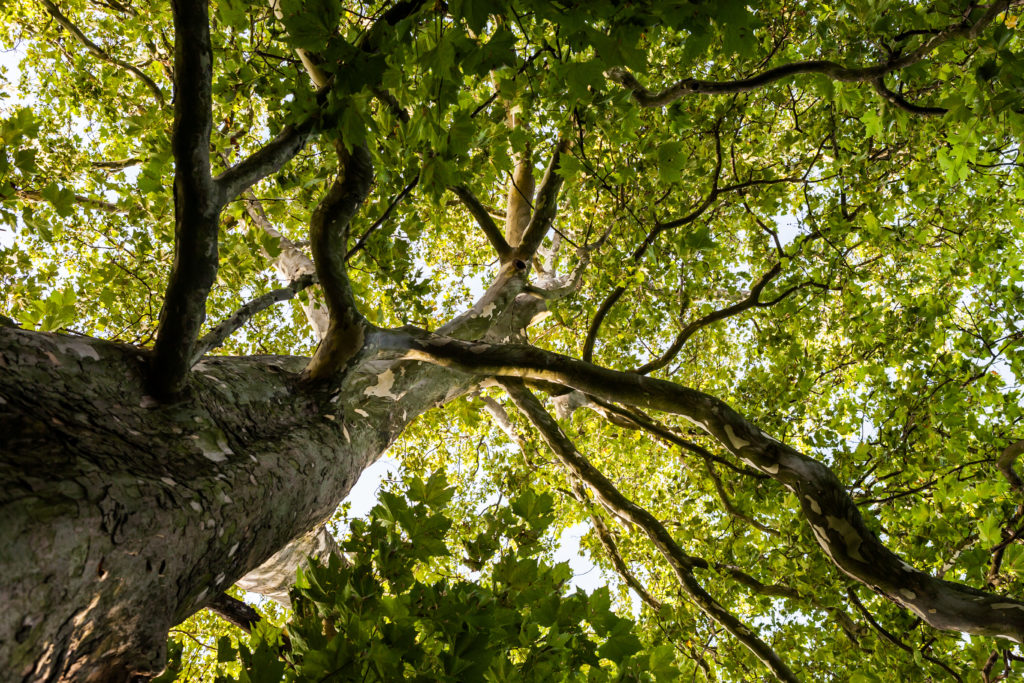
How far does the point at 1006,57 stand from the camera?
2156 mm

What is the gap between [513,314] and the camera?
547 centimetres

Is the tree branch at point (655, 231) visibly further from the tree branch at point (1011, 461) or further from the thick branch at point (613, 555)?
the tree branch at point (1011, 461)

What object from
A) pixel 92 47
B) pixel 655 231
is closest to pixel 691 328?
pixel 655 231

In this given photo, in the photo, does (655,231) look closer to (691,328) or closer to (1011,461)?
(691,328)

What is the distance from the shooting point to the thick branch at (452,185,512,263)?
431cm

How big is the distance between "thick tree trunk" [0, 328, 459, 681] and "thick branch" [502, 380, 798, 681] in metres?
2.37

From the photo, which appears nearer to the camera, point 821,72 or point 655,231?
point 821,72

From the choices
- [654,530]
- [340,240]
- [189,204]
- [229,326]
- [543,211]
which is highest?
[543,211]

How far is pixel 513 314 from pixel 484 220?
107cm

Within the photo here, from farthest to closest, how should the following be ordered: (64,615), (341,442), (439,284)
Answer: (439,284) → (341,442) → (64,615)

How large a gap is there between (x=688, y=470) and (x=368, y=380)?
194 inches

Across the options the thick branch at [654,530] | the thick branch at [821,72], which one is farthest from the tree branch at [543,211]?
the thick branch at [654,530]

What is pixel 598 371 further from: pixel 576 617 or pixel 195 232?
pixel 195 232

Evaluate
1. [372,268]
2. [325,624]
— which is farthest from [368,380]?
[325,624]
